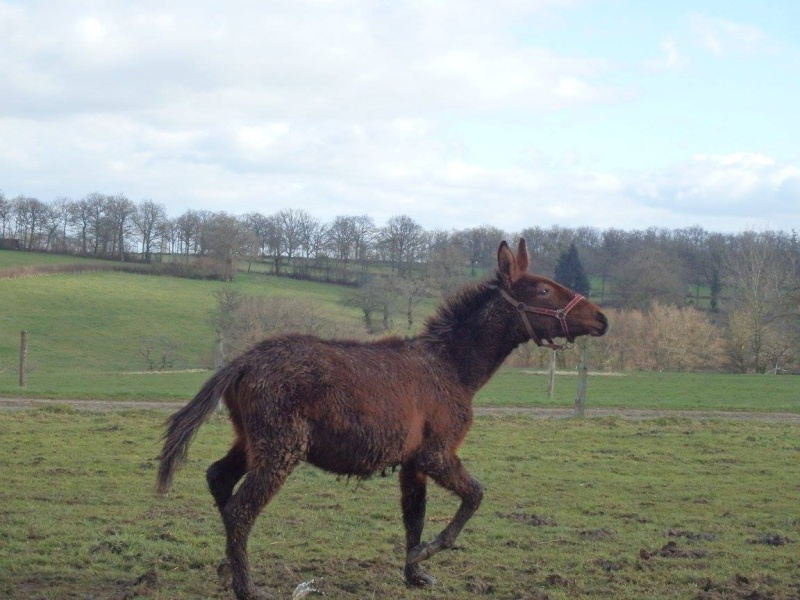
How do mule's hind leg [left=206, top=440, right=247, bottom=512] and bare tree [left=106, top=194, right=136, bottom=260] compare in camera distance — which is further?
bare tree [left=106, top=194, right=136, bottom=260]

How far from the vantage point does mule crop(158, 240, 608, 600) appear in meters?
6.00

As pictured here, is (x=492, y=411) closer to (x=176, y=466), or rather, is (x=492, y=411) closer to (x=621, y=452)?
(x=621, y=452)

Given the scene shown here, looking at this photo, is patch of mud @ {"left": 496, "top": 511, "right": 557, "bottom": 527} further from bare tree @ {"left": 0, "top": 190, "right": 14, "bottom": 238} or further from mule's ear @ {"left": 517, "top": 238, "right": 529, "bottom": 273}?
bare tree @ {"left": 0, "top": 190, "right": 14, "bottom": 238}

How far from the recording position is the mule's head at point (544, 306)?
7195 mm

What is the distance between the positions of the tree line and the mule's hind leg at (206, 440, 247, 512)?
28.9 metres

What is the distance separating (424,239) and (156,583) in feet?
183

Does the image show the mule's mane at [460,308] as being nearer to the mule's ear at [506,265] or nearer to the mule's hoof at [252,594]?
the mule's ear at [506,265]

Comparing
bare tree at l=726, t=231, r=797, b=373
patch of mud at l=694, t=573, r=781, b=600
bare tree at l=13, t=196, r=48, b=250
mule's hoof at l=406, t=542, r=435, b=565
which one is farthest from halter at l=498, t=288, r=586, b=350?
bare tree at l=13, t=196, r=48, b=250

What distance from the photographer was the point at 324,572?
271 inches

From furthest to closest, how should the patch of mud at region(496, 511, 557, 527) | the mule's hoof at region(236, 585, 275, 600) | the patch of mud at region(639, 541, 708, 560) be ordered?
the patch of mud at region(496, 511, 557, 527) → the patch of mud at region(639, 541, 708, 560) → the mule's hoof at region(236, 585, 275, 600)

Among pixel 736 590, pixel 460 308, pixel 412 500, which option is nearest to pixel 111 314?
pixel 460 308

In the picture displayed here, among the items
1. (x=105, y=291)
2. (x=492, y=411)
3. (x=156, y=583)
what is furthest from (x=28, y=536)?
(x=105, y=291)

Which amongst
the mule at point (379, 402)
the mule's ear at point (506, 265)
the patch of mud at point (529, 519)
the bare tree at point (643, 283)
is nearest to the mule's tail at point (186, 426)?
the mule at point (379, 402)

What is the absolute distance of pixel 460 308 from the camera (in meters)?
7.41
